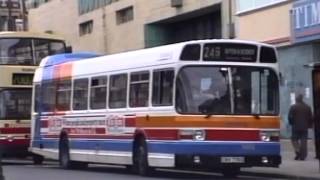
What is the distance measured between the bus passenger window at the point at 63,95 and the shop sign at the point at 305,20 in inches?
330

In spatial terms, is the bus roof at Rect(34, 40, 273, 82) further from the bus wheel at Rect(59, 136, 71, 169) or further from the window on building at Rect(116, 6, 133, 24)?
the window on building at Rect(116, 6, 133, 24)

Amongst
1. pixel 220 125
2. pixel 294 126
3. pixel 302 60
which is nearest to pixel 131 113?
pixel 220 125

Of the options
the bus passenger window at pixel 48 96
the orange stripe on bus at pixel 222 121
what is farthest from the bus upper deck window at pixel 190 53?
the bus passenger window at pixel 48 96

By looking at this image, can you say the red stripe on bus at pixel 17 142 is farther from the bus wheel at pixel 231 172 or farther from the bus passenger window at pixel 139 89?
the bus wheel at pixel 231 172

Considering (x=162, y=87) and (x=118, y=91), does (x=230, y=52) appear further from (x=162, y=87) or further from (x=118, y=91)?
(x=118, y=91)

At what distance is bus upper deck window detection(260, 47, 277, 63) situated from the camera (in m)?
19.5

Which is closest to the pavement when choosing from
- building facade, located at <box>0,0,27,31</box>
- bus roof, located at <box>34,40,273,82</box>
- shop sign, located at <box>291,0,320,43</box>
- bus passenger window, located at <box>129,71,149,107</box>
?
bus roof, located at <box>34,40,273,82</box>

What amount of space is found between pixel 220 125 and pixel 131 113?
116 inches

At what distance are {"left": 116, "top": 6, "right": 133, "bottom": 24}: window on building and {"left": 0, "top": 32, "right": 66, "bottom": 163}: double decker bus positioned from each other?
18.4 metres

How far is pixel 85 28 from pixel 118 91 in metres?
33.2

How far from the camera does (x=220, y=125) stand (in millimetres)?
18719

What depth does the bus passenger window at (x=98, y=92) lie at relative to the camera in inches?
888

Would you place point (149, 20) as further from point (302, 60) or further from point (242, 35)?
point (302, 60)

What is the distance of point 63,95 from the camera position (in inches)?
993
